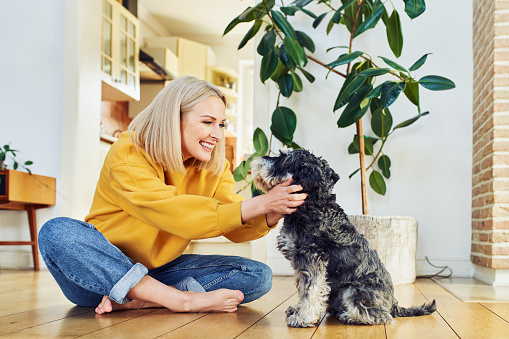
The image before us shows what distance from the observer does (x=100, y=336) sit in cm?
155

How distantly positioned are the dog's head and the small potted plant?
284 cm

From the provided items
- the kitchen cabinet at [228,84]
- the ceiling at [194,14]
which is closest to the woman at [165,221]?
the ceiling at [194,14]

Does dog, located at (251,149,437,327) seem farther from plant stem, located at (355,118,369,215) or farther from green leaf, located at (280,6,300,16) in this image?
green leaf, located at (280,6,300,16)

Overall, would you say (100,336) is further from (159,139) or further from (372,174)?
(372,174)

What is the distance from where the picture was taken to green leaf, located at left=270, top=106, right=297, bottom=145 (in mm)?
3381

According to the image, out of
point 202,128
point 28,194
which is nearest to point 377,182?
point 202,128

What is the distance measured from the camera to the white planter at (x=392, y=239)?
3.17 metres

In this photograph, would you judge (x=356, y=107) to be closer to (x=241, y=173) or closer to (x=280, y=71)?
(x=280, y=71)

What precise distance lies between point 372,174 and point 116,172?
207 cm

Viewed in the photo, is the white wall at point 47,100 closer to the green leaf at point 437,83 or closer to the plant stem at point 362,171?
the plant stem at point 362,171

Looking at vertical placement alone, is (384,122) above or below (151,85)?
below

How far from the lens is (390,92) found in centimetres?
285

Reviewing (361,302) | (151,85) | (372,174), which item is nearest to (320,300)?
(361,302)

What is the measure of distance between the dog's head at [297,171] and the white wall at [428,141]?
198cm
